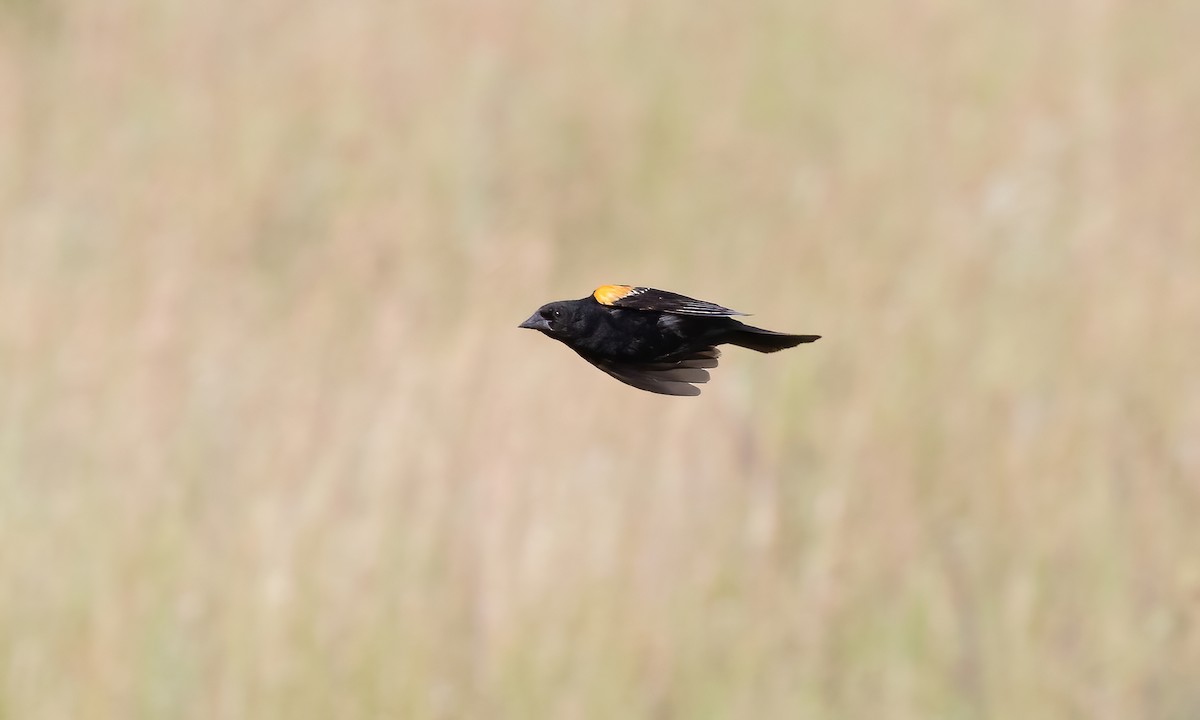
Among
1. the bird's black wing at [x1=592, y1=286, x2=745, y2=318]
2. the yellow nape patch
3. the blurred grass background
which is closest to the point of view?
the bird's black wing at [x1=592, y1=286, x2=745, y2=318]

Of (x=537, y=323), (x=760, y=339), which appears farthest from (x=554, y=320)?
(x=760, y=339)

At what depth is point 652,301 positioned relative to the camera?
1.18 meters

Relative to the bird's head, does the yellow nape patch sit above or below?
above

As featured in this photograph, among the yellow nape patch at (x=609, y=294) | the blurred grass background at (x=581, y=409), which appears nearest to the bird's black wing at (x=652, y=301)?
the yellow nape patch at (x=609, y=294)

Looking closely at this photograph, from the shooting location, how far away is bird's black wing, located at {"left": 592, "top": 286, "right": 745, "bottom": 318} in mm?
1095

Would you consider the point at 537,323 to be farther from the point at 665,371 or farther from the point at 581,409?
the point at 581,409

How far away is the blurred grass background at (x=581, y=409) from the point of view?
11.9 ft

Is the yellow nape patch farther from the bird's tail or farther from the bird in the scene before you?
the bird's tail

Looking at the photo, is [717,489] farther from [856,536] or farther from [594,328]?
[594,328]

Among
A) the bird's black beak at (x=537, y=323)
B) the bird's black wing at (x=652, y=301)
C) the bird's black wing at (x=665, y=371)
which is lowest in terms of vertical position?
the bird's black wing at (x=665, y=371)

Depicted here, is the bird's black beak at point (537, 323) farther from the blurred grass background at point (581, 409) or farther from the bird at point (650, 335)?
the blurred grass background at point (581, 409)

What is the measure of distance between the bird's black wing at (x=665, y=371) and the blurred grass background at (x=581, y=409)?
2.17 meters

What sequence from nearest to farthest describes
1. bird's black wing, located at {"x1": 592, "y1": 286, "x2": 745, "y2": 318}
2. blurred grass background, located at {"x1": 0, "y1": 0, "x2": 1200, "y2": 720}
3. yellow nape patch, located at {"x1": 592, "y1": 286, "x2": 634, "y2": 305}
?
bird's black wing, located at {"x1": 592, "y1": 286, "x2": 745, "y2": 318} → yellow nape patch, located at {"x1": 592, "y1": 286, "x2": 634, "y2": 305} → blurred grass background, located at {"x1": 0, "y1": 0, "x2": 1200, "y2": 720}

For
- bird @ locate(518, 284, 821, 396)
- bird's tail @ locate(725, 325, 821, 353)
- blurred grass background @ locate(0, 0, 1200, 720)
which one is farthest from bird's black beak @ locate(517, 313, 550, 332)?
blurred grass background @ locate(0, 0, 1200, 720)
